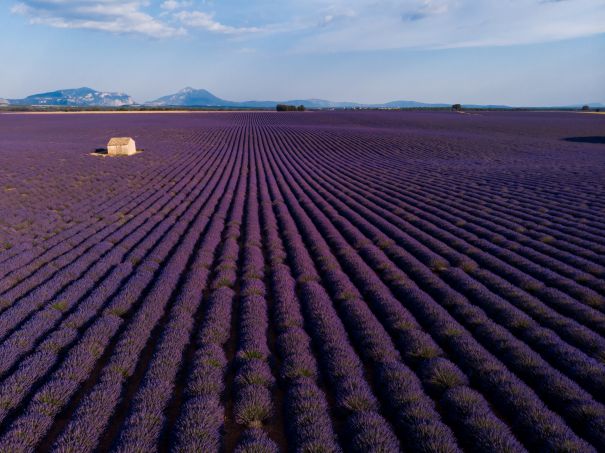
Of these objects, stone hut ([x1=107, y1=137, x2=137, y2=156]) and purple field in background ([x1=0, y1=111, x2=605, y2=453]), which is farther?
stone hut ([x1=107, y1=137, x2=137, y2=156])

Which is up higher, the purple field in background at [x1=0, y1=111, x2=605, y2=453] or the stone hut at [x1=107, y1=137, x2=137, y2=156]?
the purple field in background at [x1=0, y1=111, x2=605, y2=453]

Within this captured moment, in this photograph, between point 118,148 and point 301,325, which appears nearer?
point 301,325

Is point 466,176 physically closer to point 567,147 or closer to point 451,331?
point 451,331

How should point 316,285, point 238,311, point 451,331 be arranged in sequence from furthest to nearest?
point 316,285
point 238,311
point 451,331

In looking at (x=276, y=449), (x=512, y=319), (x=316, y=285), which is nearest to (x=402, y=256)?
(x=316, y=285)

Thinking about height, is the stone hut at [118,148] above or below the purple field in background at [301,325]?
below

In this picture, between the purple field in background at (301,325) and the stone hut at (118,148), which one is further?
the stone hut at (118,148)

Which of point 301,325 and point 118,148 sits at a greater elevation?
point 301,325

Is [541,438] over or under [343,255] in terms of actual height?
over
